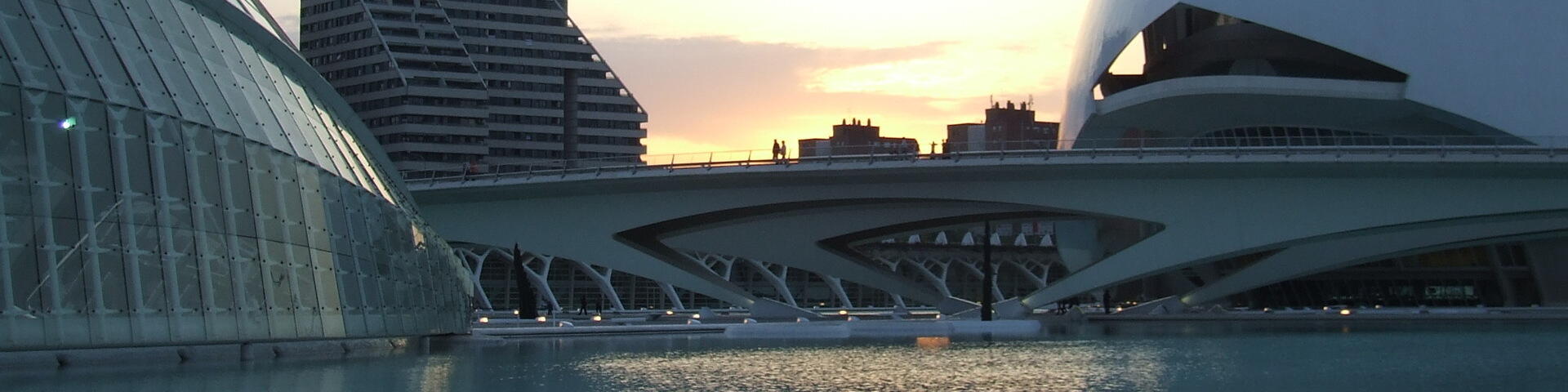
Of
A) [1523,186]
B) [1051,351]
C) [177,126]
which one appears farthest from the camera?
[1523,186]

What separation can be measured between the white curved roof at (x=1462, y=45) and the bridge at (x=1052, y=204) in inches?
→ 41.6

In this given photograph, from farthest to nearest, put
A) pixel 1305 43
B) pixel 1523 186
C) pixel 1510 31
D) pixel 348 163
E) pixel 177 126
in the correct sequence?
1. pixel 1305 43
2. pixel 1510 31
3. pixel 1523 186
4. pixel 348 163
5. pixel 177 126

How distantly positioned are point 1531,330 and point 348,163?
24.1 m

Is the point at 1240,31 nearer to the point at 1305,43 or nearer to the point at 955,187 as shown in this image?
the point at 1305,43

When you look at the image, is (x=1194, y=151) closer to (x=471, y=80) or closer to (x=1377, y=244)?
(x=1377, y=244)

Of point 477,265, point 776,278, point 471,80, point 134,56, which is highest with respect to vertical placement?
point 471,80

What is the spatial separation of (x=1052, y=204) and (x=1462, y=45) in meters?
11.0

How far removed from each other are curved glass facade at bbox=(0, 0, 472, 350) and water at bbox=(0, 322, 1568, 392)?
727mm

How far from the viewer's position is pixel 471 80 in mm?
139875

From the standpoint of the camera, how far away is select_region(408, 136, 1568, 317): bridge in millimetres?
47281

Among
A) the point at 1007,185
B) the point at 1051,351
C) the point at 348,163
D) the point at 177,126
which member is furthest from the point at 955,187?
the point at 177,126

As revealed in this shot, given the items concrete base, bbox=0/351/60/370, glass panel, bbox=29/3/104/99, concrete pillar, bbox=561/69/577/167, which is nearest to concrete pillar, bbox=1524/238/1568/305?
glass panel, bbox=29/3/104/99

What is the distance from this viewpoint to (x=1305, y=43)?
2103 inches

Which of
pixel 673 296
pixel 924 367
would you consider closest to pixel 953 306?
pixel 924 367
